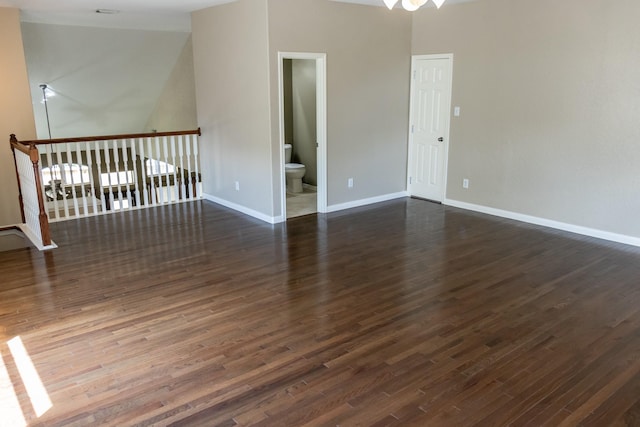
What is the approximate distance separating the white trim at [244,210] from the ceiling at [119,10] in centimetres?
254

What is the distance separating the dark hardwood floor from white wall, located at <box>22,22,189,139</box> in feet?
11.6

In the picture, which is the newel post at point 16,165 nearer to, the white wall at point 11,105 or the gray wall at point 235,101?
the white wall at point 11,105

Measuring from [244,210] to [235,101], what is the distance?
4.62ft

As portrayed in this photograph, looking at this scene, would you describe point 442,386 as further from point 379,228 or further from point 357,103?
point 357,103

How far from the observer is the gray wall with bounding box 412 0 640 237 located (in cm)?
476

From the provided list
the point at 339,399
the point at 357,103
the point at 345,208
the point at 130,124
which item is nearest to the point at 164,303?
the point at 339,399

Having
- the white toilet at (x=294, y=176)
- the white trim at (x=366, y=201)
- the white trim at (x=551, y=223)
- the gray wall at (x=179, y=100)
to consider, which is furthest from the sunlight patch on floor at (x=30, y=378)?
the gray wall at (x=179, y=100)

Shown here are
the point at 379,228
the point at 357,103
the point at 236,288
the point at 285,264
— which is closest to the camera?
Result: the point at 236,288

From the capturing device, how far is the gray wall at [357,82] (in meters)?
5.42

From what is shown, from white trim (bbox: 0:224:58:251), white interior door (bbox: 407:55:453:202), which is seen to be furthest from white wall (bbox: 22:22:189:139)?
white interior door (bbox: 407:55:453:202)

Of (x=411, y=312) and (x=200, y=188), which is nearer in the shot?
(x=411, y=312)

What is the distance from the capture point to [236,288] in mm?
3887

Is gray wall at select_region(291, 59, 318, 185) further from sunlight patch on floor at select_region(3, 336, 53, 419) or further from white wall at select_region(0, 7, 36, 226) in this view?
sunlight patch on floor at select_region(3, 336, 53, 419)

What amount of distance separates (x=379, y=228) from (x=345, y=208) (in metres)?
0.99
